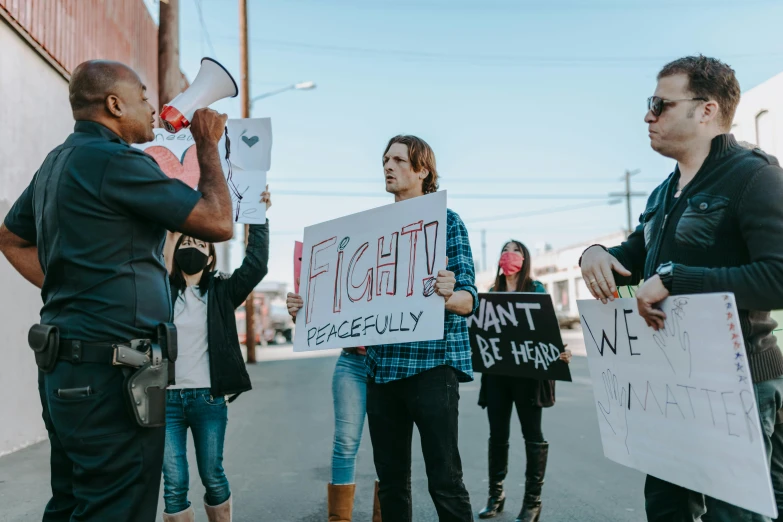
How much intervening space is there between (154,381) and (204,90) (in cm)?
141

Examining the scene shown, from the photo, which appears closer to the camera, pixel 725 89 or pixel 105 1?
pixel 725 89

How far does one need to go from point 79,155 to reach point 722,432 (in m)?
2.23

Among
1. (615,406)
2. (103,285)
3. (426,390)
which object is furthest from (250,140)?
(615,406)

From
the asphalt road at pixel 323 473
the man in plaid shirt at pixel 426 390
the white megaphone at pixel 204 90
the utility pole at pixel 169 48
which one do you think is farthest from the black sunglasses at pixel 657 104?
the utility pole at pixel 169 48

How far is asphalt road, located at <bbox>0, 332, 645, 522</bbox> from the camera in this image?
194 inches

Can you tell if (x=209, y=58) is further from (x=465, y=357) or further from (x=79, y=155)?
(x=465, y=357)

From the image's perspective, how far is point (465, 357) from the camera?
129 inches

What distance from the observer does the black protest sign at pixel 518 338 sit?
4914 millimetres

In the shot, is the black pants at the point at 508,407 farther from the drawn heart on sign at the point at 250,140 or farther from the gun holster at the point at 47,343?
the gun holster at the point at 47,343

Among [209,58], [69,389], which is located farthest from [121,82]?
[69,389]

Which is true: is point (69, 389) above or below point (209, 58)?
below

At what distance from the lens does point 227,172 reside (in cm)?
429

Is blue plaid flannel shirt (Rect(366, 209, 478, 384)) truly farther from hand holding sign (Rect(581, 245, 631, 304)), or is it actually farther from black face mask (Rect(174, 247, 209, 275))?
black face mask (Rect(174, 247, 209, 275))

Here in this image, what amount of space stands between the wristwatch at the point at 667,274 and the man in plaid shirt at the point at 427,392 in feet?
3.26
